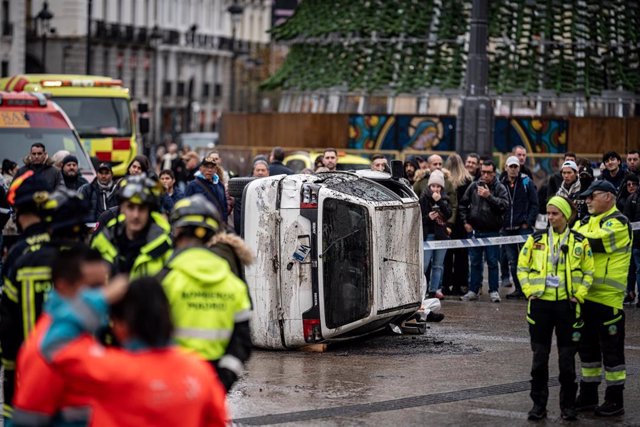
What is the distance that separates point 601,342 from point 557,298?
0.77 m

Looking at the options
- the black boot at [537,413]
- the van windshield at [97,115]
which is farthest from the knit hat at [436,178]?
the van windshield at [97,115]

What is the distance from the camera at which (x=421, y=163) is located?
19.9m

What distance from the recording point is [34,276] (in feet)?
24.2

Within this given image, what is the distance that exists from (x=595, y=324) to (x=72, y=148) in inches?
479

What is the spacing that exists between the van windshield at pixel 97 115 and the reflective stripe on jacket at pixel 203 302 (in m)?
22.7

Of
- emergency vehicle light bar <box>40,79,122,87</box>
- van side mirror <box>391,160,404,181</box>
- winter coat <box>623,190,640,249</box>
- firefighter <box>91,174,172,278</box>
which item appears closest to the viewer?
firefighter <box>91,174,172,278</box>

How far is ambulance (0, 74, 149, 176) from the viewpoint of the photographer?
29.1m

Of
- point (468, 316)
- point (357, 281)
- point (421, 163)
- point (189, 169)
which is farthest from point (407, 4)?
point (357, 281)

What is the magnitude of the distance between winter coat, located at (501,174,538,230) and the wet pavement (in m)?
3.54

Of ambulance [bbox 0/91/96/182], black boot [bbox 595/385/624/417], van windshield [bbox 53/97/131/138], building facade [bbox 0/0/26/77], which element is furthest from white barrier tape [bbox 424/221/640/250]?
building facade [bbox 0/0/26/77]

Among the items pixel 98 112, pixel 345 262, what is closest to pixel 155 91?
pixel 98 112

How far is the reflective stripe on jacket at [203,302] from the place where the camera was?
673 cm

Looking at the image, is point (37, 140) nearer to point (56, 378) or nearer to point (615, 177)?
point (615, 177)

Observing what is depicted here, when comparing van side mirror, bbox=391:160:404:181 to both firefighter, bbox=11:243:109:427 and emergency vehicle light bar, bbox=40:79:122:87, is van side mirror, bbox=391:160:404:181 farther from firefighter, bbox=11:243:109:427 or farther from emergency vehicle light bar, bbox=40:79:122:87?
emergency vehicle light bar, bbox=40:79:122:87
